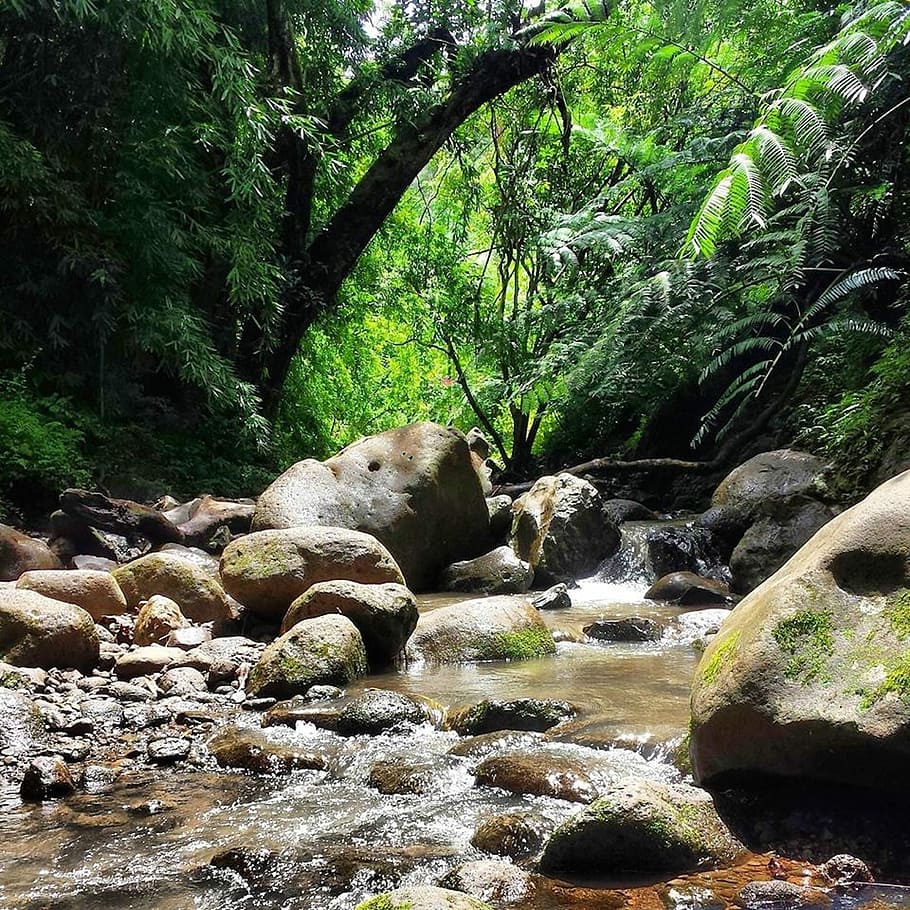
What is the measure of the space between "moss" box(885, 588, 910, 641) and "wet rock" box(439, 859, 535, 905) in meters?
1.22

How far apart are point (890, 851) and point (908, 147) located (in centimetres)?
743

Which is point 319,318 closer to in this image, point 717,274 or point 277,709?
point 717,274

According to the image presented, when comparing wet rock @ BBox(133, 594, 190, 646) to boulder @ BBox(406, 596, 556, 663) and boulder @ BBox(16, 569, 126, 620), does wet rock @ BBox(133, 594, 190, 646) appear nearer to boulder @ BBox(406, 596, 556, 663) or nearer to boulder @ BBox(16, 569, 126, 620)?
boulder @ BBox(16, 569, 126, 620)

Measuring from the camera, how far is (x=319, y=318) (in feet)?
47.7

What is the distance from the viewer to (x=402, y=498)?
8023 mm

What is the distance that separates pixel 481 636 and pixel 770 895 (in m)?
3.36

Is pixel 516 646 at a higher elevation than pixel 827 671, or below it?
higher

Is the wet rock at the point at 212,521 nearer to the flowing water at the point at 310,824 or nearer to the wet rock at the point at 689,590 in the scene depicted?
the wet rock at the point at 689,590

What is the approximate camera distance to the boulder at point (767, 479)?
780 cm

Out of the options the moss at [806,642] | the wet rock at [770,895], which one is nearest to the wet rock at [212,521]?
the moss at [806,642]

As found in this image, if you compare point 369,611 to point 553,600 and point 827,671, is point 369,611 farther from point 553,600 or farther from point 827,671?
point 827,671

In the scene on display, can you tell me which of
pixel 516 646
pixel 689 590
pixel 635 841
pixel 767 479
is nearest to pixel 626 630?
pixel 516 646

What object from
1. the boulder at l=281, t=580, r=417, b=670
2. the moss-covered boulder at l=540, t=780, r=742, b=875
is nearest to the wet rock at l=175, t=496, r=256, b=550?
the boulder at l=281, t=580, r=417, b=670

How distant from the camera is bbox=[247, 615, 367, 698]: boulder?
4.41 meters
